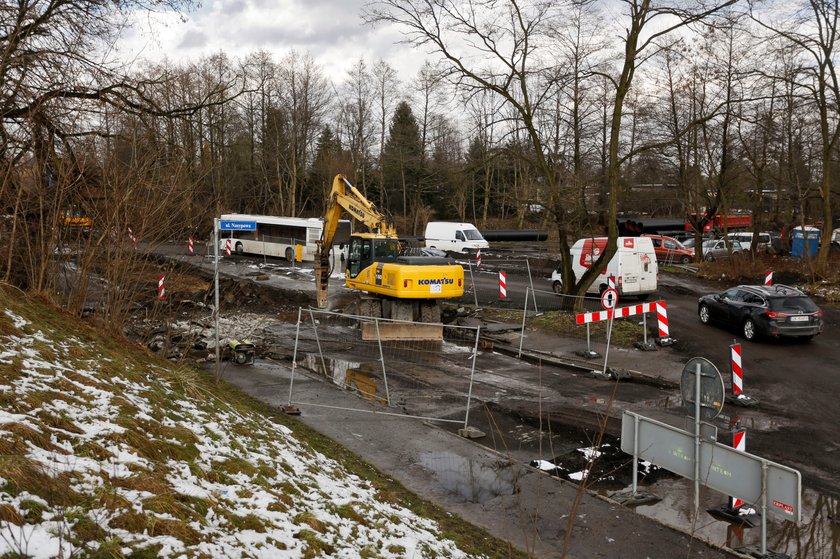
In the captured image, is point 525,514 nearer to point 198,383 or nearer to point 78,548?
point 198,383

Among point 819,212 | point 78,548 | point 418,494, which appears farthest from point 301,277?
point 819,212

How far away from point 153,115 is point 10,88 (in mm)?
2034

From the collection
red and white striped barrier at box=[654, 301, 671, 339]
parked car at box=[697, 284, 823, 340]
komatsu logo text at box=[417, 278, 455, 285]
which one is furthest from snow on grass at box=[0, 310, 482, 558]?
parked car at box=[697, 284, 823, 340]

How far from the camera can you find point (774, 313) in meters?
19.0

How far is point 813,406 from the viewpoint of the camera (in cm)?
1389

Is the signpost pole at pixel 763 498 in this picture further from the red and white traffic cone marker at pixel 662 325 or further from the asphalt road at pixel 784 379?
the red and white traffic cone marker at pixel 662 325

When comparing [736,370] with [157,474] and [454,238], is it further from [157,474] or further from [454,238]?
[454,238]

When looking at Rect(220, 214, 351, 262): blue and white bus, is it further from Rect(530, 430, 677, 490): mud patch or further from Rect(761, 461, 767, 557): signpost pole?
Rect(761, 461, 767, 557): signpost pole

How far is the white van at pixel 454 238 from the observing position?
4694cm

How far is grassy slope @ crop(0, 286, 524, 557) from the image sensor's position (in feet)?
15.6

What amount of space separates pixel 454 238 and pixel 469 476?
3768 centimetres

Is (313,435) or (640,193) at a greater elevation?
(640,193)

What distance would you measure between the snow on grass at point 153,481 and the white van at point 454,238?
38.3 metres

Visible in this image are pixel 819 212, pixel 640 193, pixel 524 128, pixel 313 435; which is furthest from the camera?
pixel 640 193
